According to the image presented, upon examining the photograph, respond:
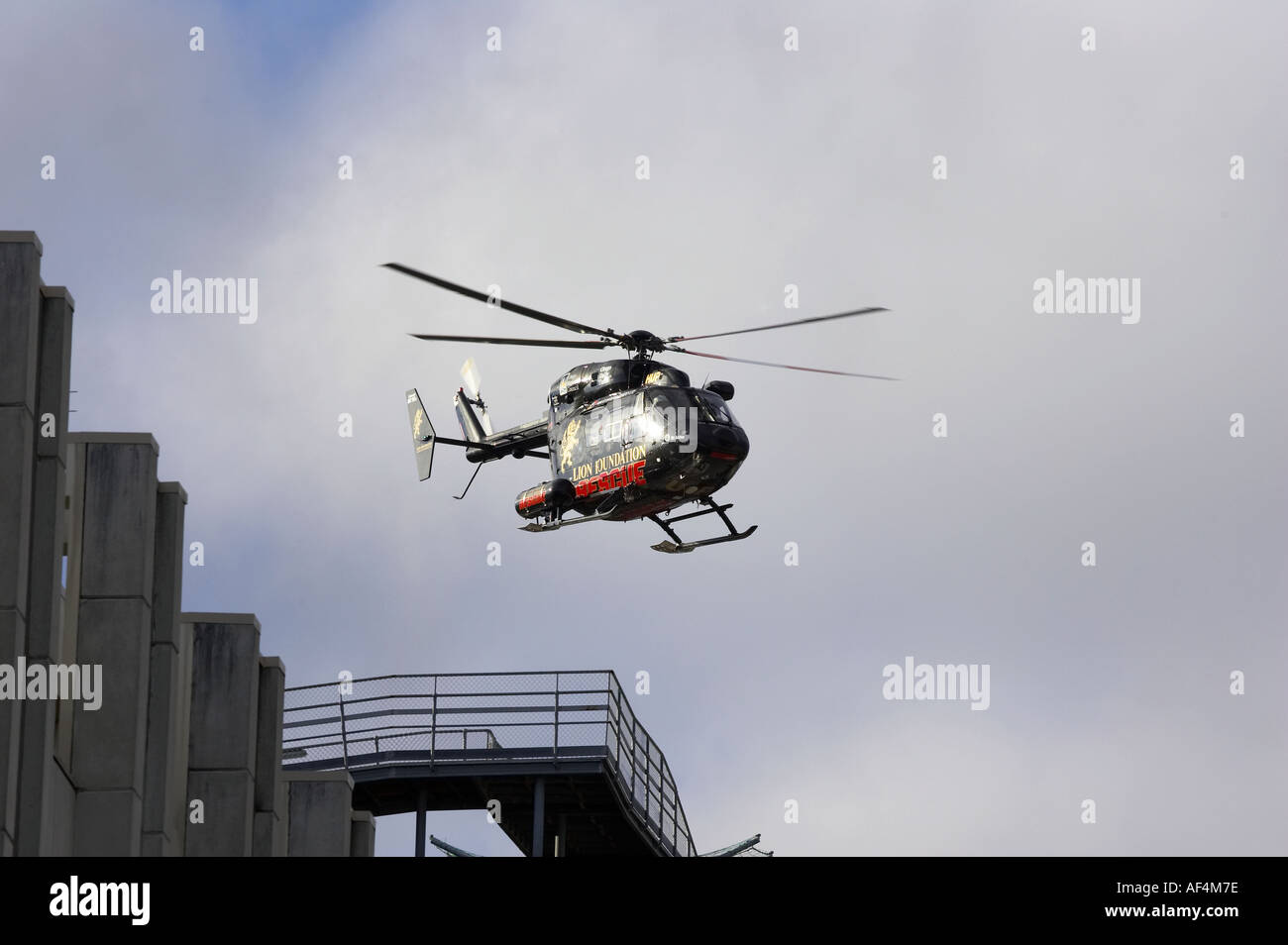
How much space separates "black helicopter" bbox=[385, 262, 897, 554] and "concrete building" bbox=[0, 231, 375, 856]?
9.54 meters

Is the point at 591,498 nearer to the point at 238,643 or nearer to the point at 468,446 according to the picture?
the point at 468,446

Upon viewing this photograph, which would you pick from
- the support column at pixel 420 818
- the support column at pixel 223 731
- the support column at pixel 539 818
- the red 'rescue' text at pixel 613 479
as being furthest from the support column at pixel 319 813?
the support column at pixel 420 818

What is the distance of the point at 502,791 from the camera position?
4934 cm

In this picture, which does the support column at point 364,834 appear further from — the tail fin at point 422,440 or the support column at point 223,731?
the tail fin at point 422,440

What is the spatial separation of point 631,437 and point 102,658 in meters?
16.7

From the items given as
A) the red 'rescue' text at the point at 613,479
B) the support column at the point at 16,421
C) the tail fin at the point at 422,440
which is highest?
the tail fin at the point at 422,440

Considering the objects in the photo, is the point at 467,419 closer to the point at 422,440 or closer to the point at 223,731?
the point at 422,440

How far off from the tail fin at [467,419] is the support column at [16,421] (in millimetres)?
27168

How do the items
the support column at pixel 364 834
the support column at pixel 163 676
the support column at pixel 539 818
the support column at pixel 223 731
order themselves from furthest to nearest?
the support column at pixel 539 818, the support column at pixel 364 834, the support column at pixel 223 731, the support column at pixel 163 676

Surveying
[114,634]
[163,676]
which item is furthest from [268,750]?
[114,634]

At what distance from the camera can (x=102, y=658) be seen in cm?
2889

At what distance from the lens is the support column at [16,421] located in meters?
25.8
